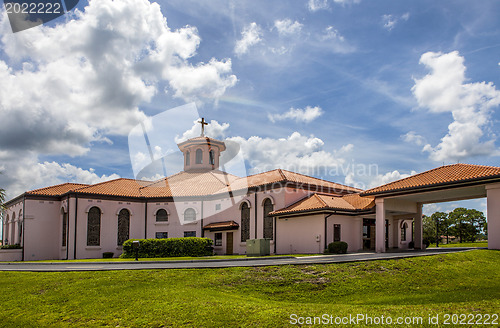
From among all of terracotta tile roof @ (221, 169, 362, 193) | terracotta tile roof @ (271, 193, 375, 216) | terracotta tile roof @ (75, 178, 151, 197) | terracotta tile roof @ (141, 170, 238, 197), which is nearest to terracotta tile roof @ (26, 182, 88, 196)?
terracotta tile roof @ (75, 178, 151, 197)

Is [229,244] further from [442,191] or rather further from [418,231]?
[442,191]

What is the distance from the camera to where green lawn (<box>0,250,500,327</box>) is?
1046 cm

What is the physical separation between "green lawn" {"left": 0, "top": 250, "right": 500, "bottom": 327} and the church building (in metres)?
9.25

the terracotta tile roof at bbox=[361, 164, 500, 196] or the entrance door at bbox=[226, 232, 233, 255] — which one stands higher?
the terracotta tile roof at bbox=[361, 164, 500, 196]

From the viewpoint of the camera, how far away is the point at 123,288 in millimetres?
13812

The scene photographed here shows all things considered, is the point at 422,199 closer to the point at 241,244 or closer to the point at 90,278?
the point at 241,244

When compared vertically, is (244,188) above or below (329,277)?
Answer: above

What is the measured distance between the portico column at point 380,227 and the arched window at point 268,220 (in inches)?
346

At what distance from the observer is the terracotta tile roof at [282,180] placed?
3284cm

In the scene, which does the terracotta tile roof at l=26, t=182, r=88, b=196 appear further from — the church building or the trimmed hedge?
the trimmed hedge

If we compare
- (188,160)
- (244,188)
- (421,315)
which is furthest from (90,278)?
(188,160)

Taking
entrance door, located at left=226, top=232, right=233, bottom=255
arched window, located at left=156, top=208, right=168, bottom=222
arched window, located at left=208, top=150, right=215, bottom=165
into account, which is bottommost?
entrance door, located at left=226, top=232, right=233, bottom=255

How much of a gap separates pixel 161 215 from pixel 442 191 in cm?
2363

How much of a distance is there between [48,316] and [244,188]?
24.2 m
